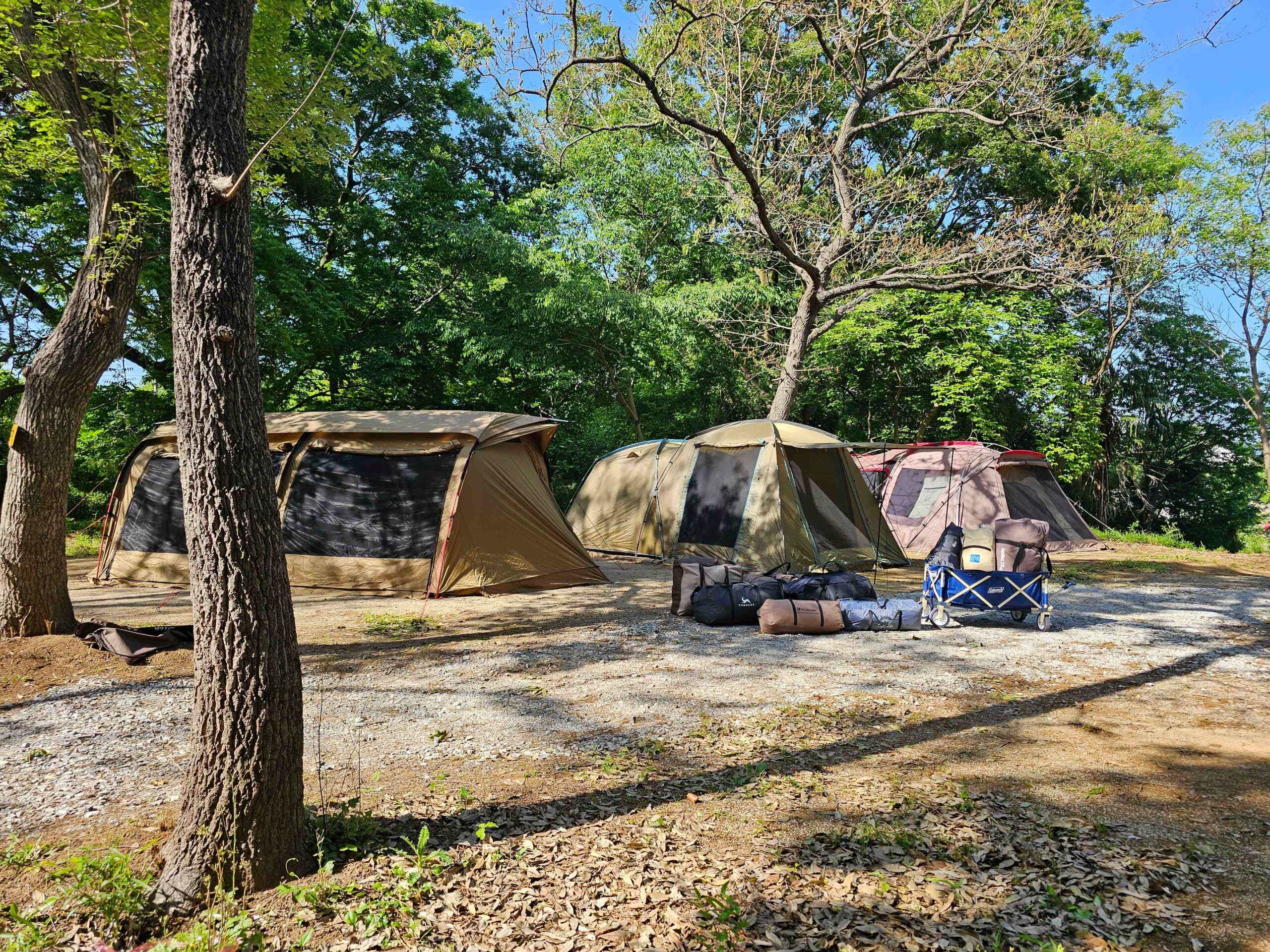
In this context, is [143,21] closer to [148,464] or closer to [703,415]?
[148,464]

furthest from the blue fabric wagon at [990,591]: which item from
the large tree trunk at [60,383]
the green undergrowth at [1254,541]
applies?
the green undergrowth at [1254,541]

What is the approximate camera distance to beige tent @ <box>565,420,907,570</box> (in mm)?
9188

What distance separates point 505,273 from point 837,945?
46.4ft

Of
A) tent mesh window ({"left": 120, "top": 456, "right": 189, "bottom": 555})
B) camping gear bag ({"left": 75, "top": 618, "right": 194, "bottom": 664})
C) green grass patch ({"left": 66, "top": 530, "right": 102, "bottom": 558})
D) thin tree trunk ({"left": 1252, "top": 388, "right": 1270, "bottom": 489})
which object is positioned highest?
thin tree trunk ({"left": 1252, "top": 388, "right": 1270, "bottom": 489})

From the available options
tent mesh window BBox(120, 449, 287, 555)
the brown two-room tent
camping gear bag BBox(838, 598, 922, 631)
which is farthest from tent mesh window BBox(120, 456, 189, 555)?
the brown two-room tent

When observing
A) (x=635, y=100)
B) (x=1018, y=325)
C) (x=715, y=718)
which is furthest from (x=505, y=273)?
(x=715, y=718)

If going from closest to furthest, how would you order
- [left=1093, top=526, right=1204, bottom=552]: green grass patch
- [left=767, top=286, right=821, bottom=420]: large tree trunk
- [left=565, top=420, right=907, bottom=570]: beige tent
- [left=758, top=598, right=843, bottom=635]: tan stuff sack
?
[left=758, top=598, right=843, bottom=635]: tan stuff sack → [left=565, top=420, right=907, bottom=570]: beige tent → [left=767, top=286, right=821, bottom=420]: large tree trunk → [left=1093, top=526, right=1204, bottom=552]: green grass patch

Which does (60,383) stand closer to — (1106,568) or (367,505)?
(367,505)

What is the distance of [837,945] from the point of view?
2.17 metres

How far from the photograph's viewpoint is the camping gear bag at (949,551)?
670 cm

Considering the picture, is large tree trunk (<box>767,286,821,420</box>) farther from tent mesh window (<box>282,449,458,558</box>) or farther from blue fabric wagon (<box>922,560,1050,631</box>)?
tent mesh window (<box>282,449,458,558</box>)

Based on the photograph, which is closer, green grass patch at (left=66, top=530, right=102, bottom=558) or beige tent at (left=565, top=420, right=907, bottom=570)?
beige tent at (left=565, top=420, right=907, bottom=570)

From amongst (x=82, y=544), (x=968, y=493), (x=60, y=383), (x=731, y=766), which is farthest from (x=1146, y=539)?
(x=82, y=544)

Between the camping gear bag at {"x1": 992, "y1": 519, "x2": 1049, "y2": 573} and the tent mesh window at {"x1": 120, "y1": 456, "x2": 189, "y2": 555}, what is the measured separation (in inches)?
329
